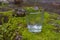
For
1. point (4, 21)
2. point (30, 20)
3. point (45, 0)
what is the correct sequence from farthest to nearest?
point (45, 0)
point (4, 21)
point (30, 20)

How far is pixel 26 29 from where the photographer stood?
4.03ft

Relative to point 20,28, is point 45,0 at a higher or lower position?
lower

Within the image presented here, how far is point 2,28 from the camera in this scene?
1.26 meters

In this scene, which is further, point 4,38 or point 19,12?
point 19,12

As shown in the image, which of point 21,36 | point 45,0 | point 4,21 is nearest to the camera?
point 21,36

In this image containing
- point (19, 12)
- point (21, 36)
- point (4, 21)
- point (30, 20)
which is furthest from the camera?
point (19, 12)

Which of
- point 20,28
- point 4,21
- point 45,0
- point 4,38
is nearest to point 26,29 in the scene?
point 20,28

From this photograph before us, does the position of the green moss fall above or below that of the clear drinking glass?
below

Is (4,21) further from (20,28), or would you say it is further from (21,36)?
(21,36)

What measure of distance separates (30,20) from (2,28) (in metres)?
0.21

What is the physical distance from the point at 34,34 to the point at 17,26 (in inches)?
7.2

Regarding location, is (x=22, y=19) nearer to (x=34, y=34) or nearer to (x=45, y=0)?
(x=34, y=34)

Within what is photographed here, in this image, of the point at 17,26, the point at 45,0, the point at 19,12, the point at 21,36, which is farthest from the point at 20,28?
the point at 45,0

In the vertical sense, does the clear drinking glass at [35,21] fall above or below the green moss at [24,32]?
above
